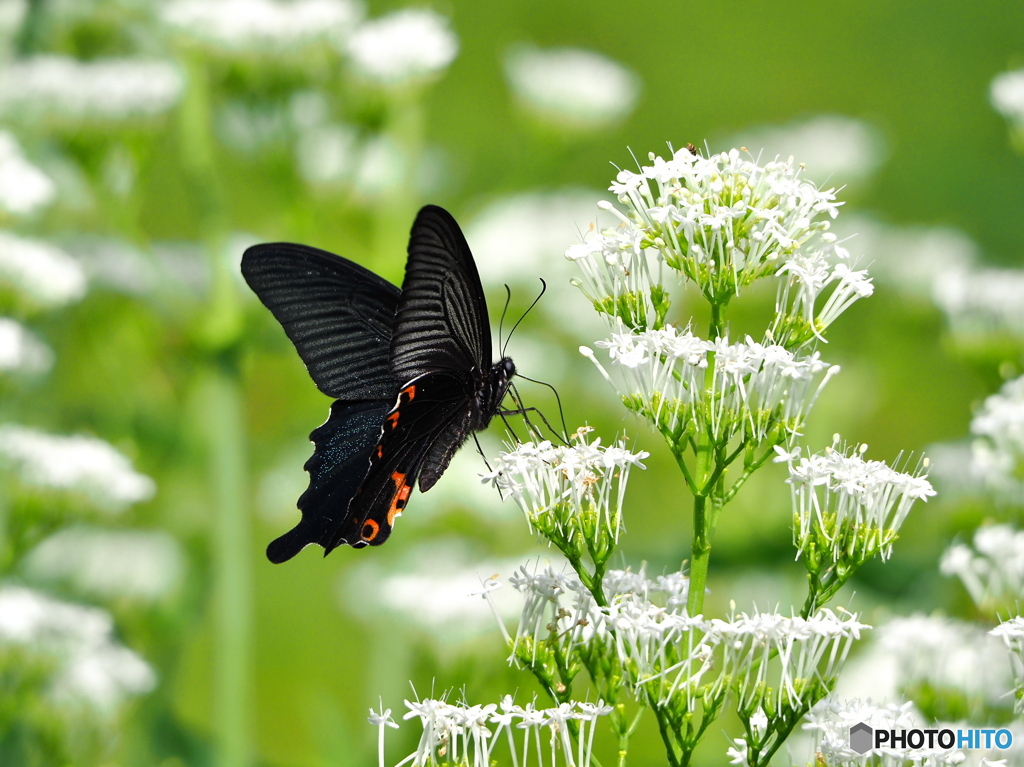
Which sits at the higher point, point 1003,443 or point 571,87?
point 571,87

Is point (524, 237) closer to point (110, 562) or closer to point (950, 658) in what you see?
point (110, 562)

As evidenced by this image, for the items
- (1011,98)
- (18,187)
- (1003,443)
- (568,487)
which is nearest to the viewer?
(568,487)

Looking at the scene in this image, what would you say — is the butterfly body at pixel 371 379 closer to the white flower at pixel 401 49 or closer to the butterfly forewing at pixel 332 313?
the butterfly forewing at pixel 332 313

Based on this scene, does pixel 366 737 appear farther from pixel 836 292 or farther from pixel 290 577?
pixel 290 577

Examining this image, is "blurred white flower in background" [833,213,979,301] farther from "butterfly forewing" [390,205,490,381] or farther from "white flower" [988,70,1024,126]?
"butterfly forewing" [390,205,490,381]

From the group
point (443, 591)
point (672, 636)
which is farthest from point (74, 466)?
point (672, 636)

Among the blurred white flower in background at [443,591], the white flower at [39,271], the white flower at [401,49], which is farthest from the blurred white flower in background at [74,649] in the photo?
the white flower at [401,49]

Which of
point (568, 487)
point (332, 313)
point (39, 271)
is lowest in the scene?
point (568, 487)
